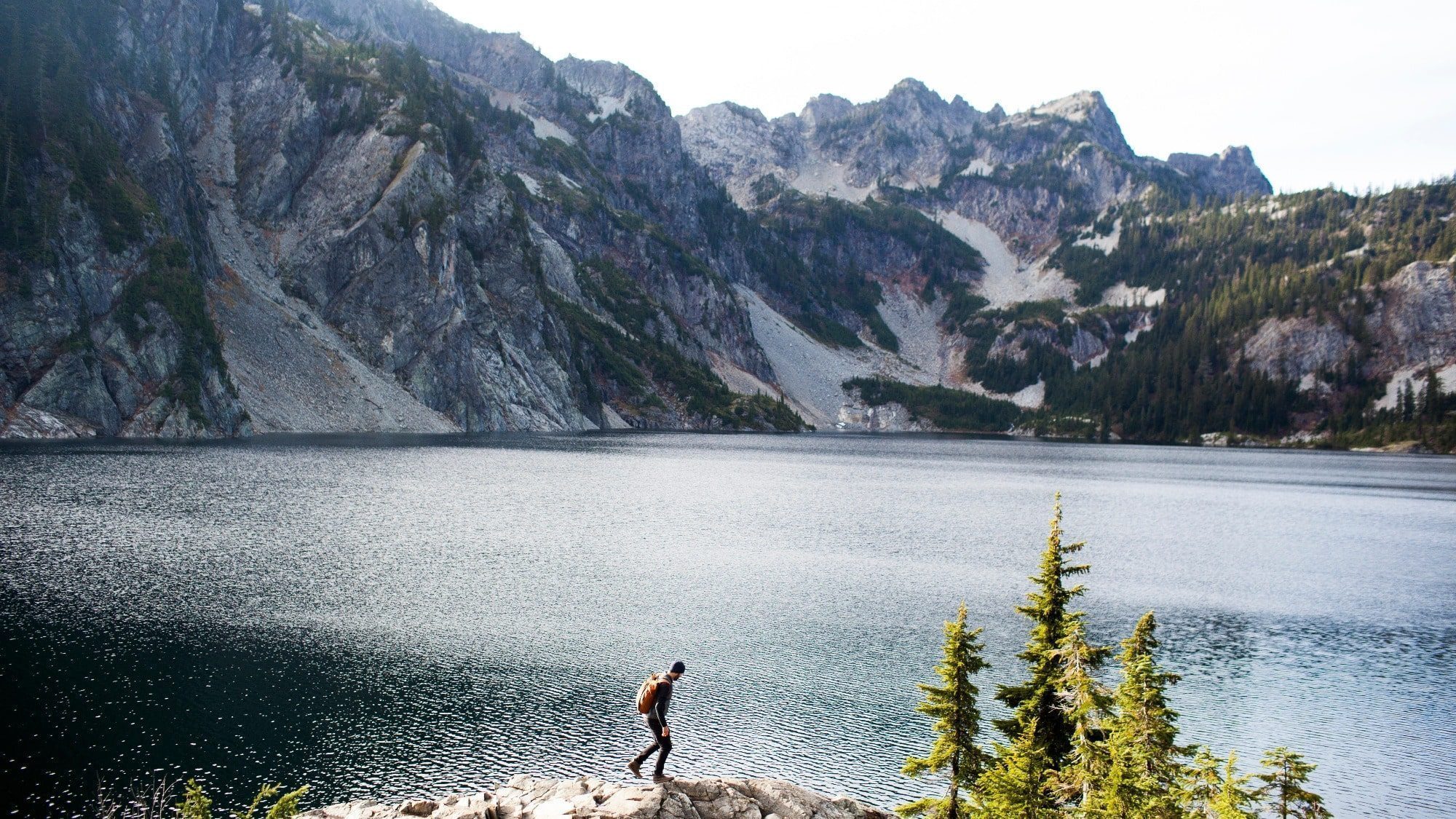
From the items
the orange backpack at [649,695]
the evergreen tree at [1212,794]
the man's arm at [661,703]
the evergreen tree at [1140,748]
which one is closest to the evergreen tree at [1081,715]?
the evergreen tree at [1140,748]

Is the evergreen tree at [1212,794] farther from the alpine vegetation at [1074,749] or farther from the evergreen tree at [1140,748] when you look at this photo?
the evergreen tree at [1140,748]

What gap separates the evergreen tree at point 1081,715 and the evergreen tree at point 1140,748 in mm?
256

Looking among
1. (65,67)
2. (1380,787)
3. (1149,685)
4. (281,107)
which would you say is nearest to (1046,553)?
(1149,685)

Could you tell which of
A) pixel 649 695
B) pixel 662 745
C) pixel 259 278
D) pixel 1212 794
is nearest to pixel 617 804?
pixel 662 745

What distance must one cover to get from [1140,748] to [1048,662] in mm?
2769

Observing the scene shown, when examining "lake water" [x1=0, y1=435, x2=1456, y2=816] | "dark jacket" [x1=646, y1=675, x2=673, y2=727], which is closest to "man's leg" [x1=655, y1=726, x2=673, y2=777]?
"dark jacket" [x1=646, y1=675, x2=673, y2=727]

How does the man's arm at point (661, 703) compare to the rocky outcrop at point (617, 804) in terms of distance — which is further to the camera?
the man's arm at point (661, 703)

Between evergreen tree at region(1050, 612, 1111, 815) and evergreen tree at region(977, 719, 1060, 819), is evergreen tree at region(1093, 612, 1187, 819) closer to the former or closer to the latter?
evergreen tree at region(1050, 612, 1111, 815)

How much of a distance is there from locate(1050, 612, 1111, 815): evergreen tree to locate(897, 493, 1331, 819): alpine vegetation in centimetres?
3

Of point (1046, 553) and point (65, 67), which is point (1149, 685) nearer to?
point (1046, 553)

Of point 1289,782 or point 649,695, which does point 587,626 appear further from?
point 1289,782

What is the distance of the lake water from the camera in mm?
28844

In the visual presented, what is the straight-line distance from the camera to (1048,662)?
67.2 ft

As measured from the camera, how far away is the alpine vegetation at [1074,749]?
17.9m
